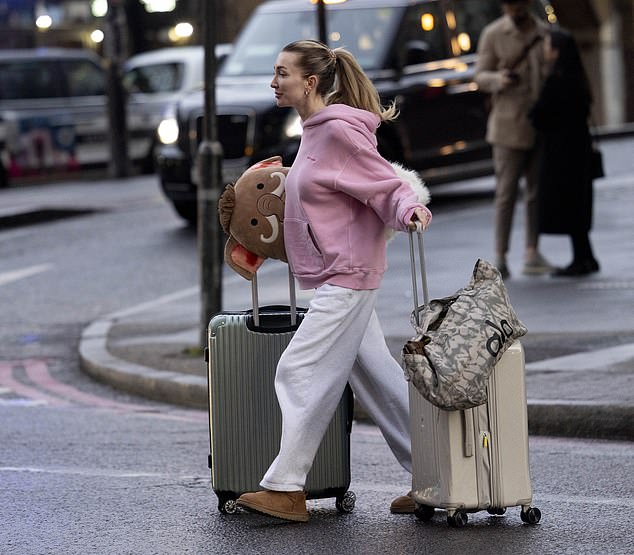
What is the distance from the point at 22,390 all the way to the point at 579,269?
419 centimetres

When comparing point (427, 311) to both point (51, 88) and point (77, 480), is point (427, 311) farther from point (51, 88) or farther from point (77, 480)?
point (51, 88)

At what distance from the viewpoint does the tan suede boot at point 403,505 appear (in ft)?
19.2

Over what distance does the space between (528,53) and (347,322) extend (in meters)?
6.33

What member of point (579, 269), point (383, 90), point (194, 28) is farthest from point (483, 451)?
point (194, 28)

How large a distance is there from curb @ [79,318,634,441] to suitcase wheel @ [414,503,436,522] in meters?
1.86

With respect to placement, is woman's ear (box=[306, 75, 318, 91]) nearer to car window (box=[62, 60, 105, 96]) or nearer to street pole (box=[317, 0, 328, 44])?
street pole (box=[317, 0, 328, 44])

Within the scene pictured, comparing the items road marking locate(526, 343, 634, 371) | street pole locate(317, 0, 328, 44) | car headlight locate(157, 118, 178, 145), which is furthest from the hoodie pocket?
car headlight locate(157, 118, 178, 145)

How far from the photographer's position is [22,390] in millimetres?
9578

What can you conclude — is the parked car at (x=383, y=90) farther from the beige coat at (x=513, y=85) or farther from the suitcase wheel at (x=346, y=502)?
the suitcase wheel at (x=346, y=502)

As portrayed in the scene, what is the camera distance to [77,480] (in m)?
6.68

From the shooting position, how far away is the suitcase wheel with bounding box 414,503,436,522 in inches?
225

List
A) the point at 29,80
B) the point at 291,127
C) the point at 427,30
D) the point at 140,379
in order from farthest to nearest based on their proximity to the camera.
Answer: the point at 29,80 → the point at 427,30 → the point at 291,127 → the point at 140,379

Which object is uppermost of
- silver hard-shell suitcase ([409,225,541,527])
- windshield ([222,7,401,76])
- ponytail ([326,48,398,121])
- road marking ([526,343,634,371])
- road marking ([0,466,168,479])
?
ponytail ([326,48,398,121])

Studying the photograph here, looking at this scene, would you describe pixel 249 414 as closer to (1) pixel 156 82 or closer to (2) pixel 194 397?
(2) pixel 194 397
